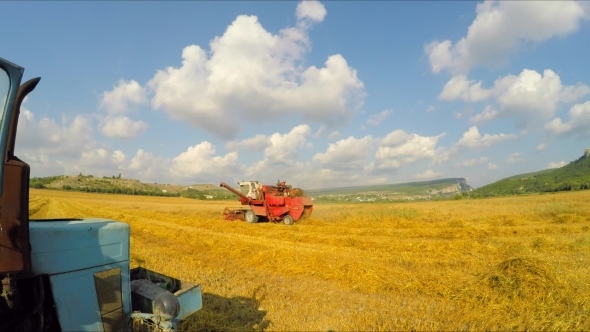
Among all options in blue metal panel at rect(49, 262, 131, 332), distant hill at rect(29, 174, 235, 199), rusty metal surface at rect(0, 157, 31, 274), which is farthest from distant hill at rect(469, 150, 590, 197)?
rusty metal surface at rect(0, 157, 31, 274)

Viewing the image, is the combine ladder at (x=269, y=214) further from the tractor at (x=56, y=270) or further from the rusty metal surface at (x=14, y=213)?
the rusty metal surface at (x=14, y=213)

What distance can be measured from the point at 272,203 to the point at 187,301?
15.6 m

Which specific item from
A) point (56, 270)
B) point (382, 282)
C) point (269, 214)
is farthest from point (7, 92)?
point (269, 214)

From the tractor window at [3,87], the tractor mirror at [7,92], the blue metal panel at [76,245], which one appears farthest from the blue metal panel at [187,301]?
the tractor window at [3,87]

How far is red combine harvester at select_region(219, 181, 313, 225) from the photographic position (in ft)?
63.0

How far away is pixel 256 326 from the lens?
4863 mm

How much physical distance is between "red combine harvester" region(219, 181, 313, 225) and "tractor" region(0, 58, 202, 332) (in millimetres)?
15663

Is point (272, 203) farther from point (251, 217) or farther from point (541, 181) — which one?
point (541, 181)

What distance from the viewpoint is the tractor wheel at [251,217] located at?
794 inches

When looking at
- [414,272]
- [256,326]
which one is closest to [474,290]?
[414,272]

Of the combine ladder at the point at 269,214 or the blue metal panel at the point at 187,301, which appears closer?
the blue metal panel at the point at 187,301

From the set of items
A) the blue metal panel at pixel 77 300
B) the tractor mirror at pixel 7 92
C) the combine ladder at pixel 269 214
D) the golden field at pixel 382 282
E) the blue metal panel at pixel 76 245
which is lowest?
the golden field at pixel 382 282

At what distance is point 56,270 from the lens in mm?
2652

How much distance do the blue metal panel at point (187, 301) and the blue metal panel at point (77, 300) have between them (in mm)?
921
